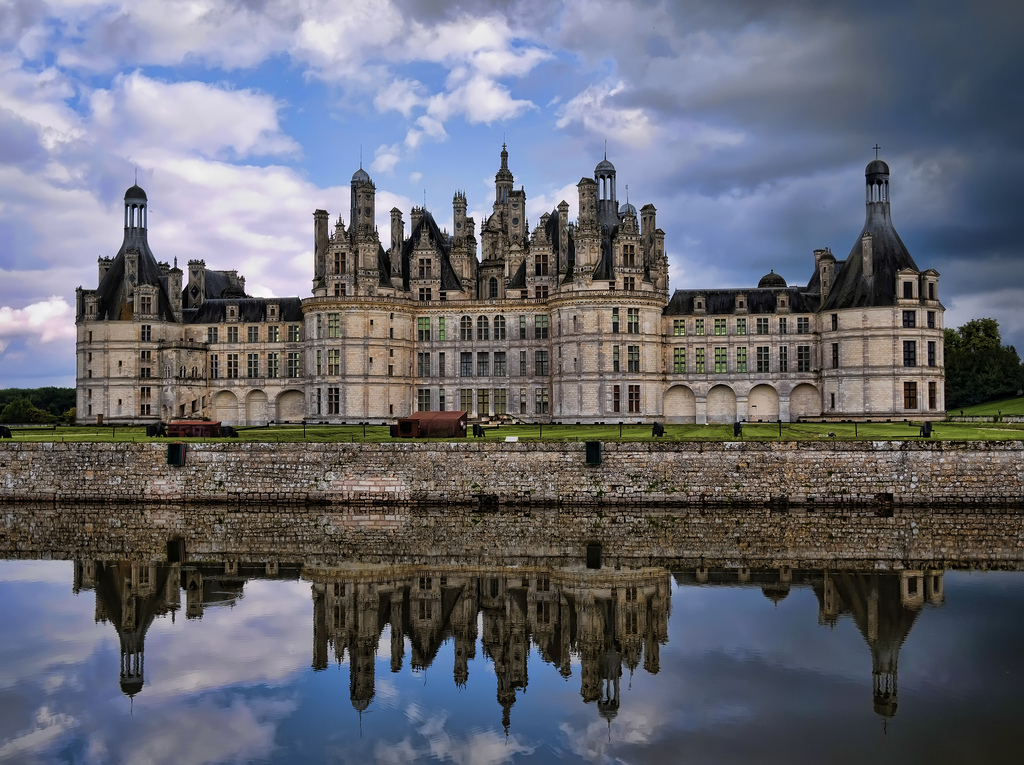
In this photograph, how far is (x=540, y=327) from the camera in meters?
69.4

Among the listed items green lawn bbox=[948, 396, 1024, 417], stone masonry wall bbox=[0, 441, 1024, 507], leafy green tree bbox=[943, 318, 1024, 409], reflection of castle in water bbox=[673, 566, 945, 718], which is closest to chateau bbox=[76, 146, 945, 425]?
green lawn bbox=[948, 396, 1024, 417]

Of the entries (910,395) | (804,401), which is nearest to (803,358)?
(804,401)

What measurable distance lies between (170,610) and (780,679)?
15.5m

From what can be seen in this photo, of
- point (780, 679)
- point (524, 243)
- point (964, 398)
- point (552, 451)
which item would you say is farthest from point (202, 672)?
point (964, 398)

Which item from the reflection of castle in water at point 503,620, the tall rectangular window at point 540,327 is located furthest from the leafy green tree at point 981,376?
the reflection of castle in water at point 503,620

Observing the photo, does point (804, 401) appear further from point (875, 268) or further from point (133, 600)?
point (133, 600)

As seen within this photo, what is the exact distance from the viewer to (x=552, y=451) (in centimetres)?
4212

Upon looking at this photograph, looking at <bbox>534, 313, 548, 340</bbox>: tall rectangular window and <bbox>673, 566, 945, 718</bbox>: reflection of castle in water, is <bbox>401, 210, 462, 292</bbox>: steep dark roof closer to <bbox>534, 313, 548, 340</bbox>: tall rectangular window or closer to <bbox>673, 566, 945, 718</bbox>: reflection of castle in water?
<bbox>534, 313, 548, 340</bbox>: tall rectangular window

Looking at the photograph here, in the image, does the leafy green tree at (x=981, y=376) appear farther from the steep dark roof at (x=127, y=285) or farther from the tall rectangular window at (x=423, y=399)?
the steep dark roof at (x=127, y=285)

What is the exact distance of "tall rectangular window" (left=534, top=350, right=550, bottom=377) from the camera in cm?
6944

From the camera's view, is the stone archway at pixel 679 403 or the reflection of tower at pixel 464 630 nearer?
the reflection of tower at pixel 464 630

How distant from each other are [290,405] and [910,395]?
149 feet

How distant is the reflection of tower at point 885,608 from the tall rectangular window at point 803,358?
4188 centimetres

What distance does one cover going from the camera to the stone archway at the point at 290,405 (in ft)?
245
